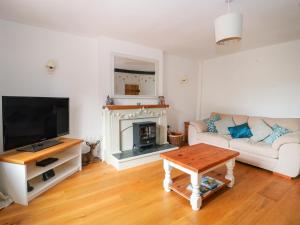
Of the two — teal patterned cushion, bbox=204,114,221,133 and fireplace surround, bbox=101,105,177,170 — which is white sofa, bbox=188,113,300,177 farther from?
fireplace surround, bbox=101,105,177,170

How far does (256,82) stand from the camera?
3732 mm

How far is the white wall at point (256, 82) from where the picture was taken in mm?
3236

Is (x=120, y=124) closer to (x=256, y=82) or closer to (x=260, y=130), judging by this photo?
(x=260, y=130)

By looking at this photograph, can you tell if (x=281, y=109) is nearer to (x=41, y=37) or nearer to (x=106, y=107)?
(x=106, y=107)

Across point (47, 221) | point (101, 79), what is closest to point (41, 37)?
point (101, 79)

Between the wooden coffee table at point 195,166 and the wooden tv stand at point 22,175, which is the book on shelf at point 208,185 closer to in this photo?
the wooden coffee table at point 195,166

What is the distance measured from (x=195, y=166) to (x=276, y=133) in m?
2.00

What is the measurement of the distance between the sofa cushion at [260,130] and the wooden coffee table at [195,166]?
1.24 metres

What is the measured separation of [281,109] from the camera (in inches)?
133

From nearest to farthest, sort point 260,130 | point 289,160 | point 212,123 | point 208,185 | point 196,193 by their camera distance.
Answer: point 196,193 < point 208,185 < point 289,160 < point 260,130 < point 212,123

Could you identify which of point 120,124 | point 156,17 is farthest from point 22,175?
point 156,17

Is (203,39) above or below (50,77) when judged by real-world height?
above

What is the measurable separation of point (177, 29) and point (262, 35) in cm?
155

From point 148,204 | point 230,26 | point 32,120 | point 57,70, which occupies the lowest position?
point 148,204
